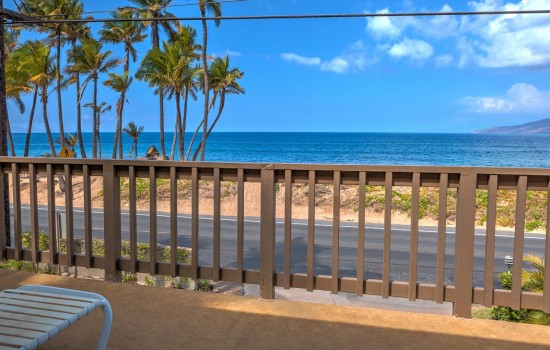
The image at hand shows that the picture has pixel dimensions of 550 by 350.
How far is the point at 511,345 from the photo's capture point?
2.15m

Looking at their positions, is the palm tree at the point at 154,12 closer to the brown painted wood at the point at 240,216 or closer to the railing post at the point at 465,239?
the brown painted wood at the point at 240,216

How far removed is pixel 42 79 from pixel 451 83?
7289 centimetres

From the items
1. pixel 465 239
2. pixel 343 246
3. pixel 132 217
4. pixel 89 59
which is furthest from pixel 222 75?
pixel 465 239

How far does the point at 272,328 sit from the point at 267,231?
1.81 ft

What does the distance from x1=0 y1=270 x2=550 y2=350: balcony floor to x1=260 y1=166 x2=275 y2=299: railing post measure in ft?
0.38

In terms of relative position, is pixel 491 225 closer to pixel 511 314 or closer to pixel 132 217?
pixel 132 217

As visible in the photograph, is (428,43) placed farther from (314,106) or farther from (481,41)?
(314,106)

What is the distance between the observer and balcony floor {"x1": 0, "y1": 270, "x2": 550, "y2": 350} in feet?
7.07

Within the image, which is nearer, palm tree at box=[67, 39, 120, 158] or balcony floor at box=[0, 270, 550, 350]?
balcony floor at box=[0, 270, 550, 350]

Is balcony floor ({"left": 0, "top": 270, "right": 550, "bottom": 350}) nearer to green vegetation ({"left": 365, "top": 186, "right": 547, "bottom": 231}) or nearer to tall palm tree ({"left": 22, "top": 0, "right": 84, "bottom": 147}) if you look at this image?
green vegetation ({"left": 365, "top": 186, "right": 547, "bottom": 231})

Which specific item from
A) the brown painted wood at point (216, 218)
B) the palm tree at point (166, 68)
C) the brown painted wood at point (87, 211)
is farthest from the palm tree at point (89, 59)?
the brown painted wood at point (216, 218)

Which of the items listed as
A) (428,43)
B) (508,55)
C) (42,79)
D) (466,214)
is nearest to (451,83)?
(428,43)

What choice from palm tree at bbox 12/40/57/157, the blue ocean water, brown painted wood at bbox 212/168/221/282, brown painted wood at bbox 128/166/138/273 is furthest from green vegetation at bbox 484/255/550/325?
the blue ocean water

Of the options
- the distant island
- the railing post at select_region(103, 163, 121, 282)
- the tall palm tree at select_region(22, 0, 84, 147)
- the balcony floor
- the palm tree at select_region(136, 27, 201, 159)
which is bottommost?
the balcony floor
